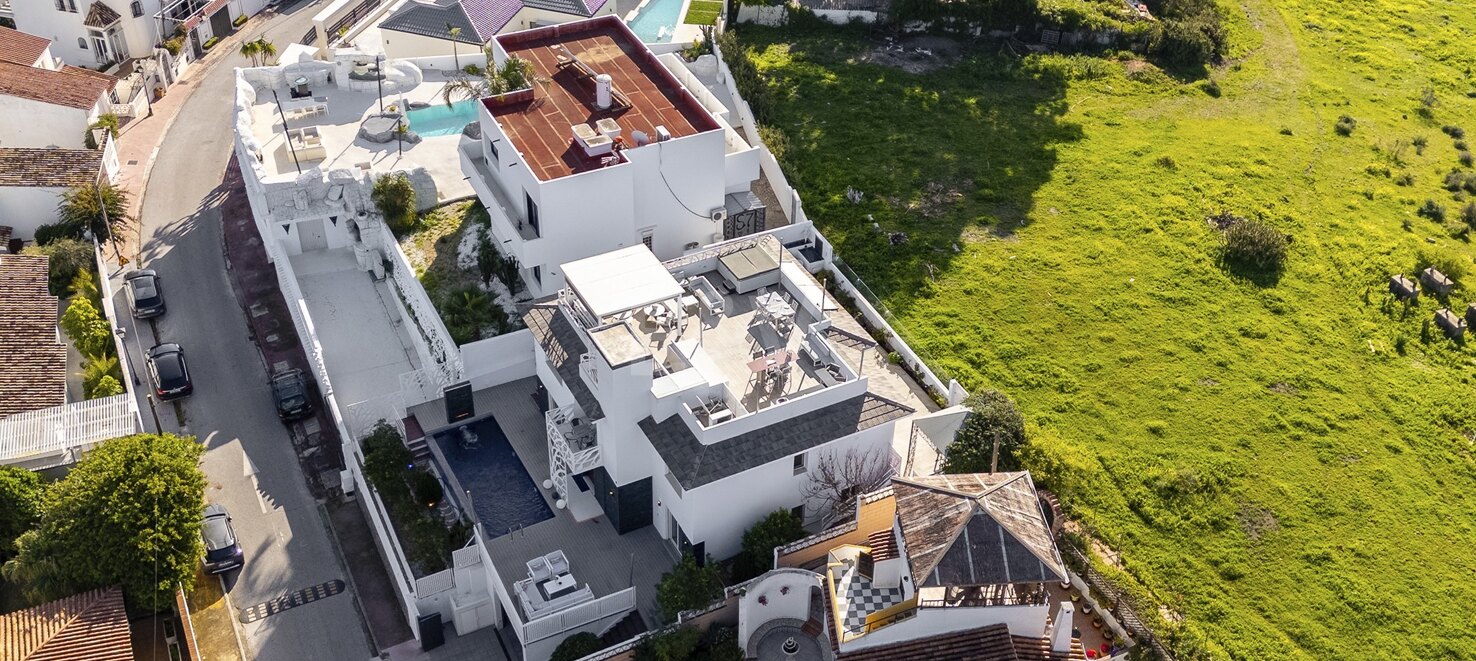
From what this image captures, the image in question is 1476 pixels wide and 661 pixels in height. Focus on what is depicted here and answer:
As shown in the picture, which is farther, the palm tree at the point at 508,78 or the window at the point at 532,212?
the palm tree at the point at 508,78

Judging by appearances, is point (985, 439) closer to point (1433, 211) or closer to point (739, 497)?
point (739, 497)

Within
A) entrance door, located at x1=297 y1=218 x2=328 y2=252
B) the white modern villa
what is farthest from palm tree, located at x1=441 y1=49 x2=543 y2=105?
entrance door, located at x1=297 y1=218 x2=328 y2=252

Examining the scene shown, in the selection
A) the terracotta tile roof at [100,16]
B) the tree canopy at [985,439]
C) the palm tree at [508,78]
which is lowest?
the tree canopy at [985,439]

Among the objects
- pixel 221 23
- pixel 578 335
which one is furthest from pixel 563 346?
pixel 221 23

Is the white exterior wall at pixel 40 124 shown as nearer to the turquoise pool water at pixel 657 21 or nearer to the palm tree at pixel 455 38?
the palm tree at pixel 455 38

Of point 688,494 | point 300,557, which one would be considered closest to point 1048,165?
point 688,494

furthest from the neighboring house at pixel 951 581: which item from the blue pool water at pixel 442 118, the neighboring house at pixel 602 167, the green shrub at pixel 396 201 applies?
the blue pool water at pixel 442 118
